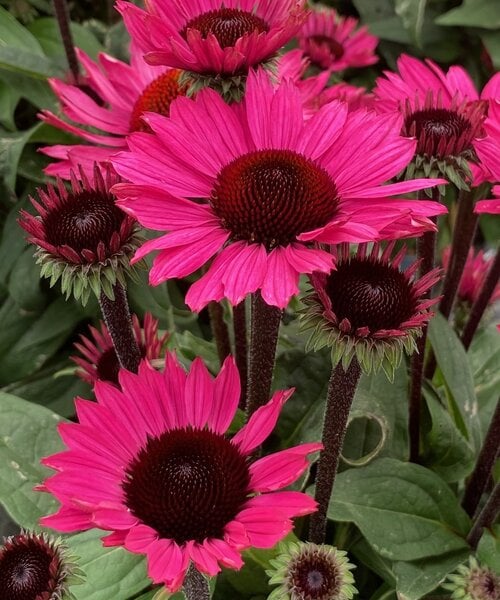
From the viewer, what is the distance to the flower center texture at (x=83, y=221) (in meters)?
0.51

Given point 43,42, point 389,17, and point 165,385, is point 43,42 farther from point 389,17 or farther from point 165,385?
point 165,385

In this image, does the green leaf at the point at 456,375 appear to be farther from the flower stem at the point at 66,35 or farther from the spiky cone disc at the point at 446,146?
the flower stem at the point at 66,35

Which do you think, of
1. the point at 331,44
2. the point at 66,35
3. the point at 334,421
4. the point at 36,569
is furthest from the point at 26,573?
the point at 331,44

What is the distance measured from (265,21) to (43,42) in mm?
634

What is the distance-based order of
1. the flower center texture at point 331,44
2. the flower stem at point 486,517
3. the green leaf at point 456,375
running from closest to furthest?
A: the flower stem at point 486,517 < the green leaf at point 456,375 < the flower center texture at point 331,44

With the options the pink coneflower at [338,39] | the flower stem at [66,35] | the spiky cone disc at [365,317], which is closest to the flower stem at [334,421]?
the spiky cone disc at [365,317]

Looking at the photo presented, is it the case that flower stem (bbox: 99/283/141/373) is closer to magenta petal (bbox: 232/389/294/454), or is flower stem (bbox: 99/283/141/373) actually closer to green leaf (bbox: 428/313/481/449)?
magenta petal (bbox: 232/389/294/454)

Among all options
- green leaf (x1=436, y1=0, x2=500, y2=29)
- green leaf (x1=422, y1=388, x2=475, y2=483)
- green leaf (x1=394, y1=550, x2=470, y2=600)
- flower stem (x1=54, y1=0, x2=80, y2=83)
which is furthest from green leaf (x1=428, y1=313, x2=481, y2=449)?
green leaf (x1=436, y1=0, x2=500, y2=29)

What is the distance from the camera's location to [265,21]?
1.92ft

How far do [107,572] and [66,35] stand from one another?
0.61 metres

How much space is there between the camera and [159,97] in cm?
68

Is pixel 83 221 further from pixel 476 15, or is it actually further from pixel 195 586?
pixel 476 15

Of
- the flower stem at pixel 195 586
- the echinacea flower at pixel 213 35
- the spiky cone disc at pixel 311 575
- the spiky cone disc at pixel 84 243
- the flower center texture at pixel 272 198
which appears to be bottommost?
the spiky cone disc at pixel 311 575

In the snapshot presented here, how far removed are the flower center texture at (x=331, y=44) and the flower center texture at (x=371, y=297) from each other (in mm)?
732
